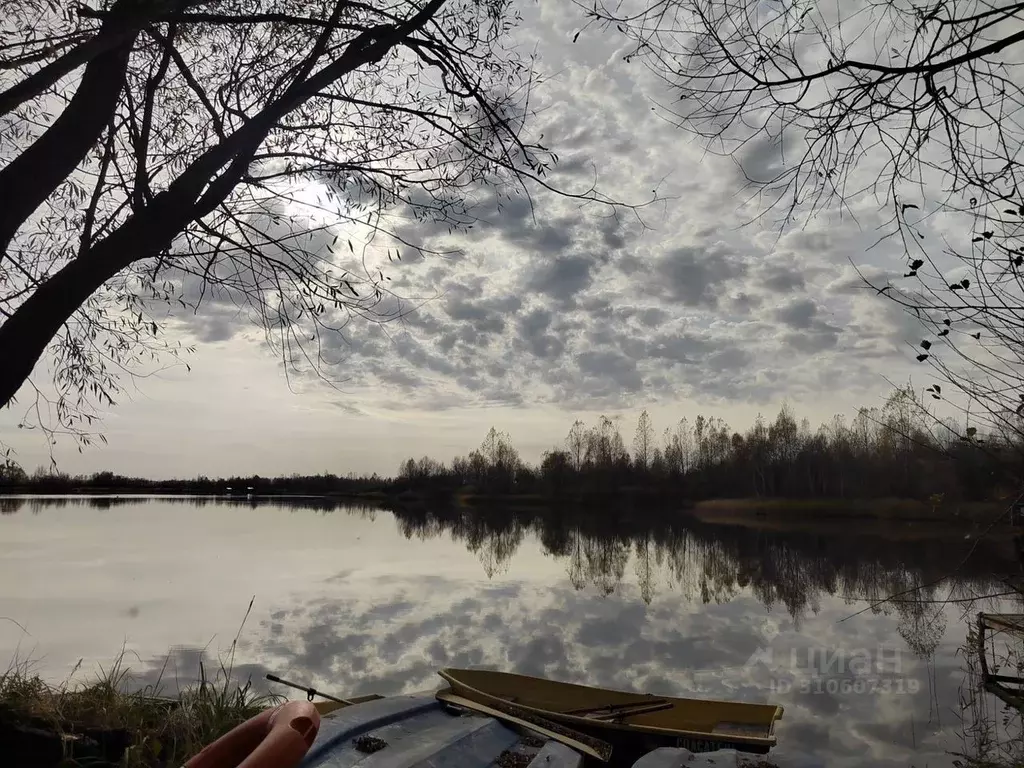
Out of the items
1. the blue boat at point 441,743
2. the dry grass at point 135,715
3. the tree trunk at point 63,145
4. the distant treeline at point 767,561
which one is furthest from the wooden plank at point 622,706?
the tree trunk at point 63,145

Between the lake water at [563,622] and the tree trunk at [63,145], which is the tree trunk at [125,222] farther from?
the lake water at [563,622]

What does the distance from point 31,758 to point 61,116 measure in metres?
3.29

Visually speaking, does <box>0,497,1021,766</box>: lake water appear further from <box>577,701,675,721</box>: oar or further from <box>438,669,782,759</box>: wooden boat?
<box>577,701,675,721</box>: oar

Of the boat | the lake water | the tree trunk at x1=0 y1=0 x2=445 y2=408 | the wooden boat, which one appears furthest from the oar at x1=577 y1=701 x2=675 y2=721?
the tree trunk at x1=0 y1=0 x2=445 y2=408

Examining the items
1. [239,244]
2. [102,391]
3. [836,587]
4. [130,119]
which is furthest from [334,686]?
[836,587]

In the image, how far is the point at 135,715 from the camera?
5160 millimetres

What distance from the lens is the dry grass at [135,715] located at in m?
4.25

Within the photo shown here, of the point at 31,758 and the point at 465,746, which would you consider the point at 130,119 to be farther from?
the point at 465,746

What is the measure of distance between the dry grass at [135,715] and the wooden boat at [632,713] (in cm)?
231

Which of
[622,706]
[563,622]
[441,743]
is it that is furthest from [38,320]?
[563,622]

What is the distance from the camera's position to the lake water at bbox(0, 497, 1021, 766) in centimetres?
916

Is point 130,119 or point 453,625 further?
point 453,625

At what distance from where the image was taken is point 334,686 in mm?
9016

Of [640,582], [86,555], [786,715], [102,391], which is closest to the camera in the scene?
[102,391]
